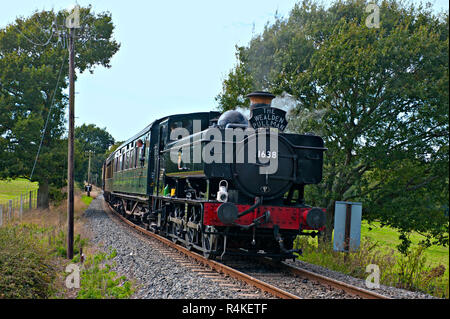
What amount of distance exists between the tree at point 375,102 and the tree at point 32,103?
1128 centimetres

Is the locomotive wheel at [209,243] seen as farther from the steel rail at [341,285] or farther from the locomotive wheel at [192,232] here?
the steel rail at [341,285]

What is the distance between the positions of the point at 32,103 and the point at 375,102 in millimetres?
16084

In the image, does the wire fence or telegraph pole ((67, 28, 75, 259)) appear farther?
the wire fence

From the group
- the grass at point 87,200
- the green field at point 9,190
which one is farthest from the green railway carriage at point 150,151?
the grass at point 87,200

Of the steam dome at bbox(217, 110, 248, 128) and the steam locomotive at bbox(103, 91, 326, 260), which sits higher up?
the steam dome at bbox(217, 110, 248, 128)

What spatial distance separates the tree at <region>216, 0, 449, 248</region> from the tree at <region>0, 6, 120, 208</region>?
37.0 feet

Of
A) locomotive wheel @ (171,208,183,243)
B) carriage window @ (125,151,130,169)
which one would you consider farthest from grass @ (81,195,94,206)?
locomotive wheel @ (171,208,183,243)

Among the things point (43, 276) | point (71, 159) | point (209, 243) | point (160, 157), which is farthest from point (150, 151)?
point (43, 276)

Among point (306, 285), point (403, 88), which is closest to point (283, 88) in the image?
point (403, 88)

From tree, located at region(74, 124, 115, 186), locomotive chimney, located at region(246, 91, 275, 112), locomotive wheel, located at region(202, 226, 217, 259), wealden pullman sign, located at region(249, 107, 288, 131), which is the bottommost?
locomotive wheel, located at region(202, 226, 217, 259)

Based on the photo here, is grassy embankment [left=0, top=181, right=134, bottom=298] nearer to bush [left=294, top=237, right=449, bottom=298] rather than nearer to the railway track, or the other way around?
the railway track

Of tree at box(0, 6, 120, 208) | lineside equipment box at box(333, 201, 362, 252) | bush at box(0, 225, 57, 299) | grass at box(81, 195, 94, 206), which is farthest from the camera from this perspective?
grass at box(81, 195, 94, 206)

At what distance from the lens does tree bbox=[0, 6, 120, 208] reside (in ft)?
66.0

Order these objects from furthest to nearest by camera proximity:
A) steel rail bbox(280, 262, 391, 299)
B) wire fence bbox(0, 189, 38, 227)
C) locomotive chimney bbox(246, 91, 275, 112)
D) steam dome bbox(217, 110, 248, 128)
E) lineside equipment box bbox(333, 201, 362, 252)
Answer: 1. wire fence bbox(0, 189, 38, 227)
2. lineside equipment box bbox(333, 201, 362, 252)
3. steam dome bbox(217, 110, 248, 128)
4. locomotive chimney bbox(246, 91, 275, 112)
5. steel rail bbox(280, 262, 391, 299)
